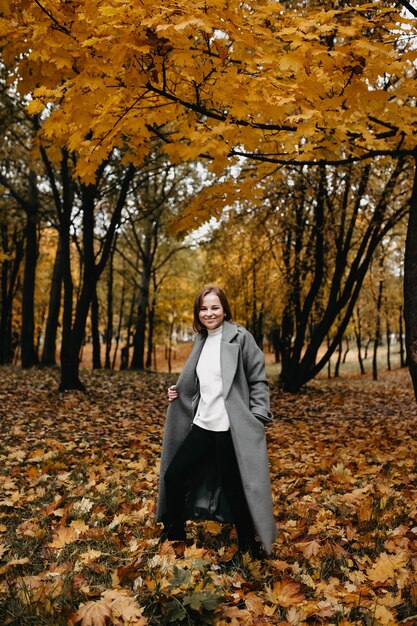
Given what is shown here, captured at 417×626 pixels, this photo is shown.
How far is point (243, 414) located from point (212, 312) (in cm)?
70

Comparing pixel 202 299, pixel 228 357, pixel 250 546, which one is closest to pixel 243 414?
pixel 228 357

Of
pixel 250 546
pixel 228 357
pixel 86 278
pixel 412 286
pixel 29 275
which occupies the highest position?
pixel 29 275

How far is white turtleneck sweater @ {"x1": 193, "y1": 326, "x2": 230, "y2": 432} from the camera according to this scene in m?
3.00

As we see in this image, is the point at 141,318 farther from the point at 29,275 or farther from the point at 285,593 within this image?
the point at 285,593

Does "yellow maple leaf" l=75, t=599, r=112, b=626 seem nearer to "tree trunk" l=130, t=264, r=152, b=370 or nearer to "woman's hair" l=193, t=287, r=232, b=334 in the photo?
"woman's hair" l=193, t=287, r=232, b=334

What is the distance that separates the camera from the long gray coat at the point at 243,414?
291 cm

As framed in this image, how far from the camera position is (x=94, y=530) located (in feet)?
11.5

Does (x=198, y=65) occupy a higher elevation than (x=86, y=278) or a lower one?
higher

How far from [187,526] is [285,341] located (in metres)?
12.2

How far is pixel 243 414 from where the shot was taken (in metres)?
2.93

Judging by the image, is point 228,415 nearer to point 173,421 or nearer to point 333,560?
point 173,421

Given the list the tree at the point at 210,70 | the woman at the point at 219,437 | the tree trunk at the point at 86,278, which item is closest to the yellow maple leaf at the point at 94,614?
the woman at the point at 219,437

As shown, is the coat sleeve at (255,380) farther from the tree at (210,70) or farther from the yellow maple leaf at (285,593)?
the tree at (210,70)

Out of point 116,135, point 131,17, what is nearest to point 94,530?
point 116,135
